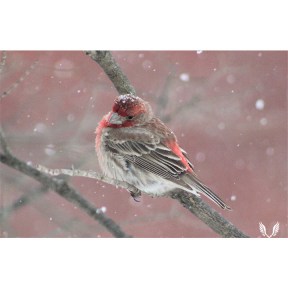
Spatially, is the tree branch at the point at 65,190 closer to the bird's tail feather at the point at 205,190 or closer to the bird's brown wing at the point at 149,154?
the bird's brown wing at the point at 149,154

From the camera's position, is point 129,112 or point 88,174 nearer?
point 88,174

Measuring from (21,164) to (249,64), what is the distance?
1.76m

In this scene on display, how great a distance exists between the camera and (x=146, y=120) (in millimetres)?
4051

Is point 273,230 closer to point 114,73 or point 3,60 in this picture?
point 114,73

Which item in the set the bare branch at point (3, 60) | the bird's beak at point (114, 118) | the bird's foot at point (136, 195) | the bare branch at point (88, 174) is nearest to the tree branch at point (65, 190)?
the bare branch at point (88, 174)

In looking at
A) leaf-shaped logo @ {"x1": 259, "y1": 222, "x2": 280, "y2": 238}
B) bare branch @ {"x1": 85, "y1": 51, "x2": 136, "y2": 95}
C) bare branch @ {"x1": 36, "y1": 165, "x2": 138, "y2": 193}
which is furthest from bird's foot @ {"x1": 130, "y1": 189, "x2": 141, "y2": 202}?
leaf-shaped logo @ {"x1": 259, "y1": 222, "x2": 280, "y2": 238}

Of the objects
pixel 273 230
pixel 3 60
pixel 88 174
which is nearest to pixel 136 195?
pixel 88 174

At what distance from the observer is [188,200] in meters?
3.98

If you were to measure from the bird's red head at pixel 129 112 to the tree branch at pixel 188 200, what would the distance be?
0.32 feet

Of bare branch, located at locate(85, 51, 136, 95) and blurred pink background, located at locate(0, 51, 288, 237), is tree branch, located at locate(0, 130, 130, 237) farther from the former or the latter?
bare branch, located at locate(85, 51, 136, 95)

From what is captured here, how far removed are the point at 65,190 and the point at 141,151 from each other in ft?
1.88

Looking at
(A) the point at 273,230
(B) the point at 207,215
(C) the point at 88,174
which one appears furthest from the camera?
(A) the point at 273,230

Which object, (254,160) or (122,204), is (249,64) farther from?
(122,204)
